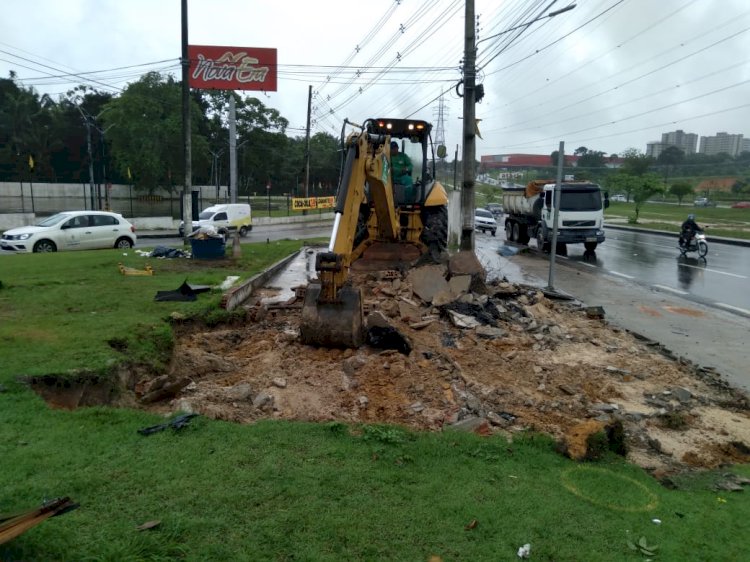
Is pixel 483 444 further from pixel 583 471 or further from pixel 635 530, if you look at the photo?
pixel 635 530

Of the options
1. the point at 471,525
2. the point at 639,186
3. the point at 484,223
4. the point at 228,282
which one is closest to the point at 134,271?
the point at 228,282

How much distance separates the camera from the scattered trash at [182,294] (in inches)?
397

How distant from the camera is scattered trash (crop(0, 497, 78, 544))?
2.92 meters

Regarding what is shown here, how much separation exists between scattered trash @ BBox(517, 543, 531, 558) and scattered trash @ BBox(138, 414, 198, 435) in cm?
286

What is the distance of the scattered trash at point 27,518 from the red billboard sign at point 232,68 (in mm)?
41463

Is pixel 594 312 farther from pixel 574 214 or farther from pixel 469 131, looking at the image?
pixel 574 214

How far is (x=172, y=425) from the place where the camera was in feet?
15.6

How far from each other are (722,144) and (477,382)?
8634 cm

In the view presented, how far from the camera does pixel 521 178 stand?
69.9 meters

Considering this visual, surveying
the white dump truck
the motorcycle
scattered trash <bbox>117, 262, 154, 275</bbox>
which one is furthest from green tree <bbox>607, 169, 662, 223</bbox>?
scattered trash <bbox>117, 262, 154, 275</bbox>

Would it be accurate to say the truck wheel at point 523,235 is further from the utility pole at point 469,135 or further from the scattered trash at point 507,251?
the utility pole at point 469,135

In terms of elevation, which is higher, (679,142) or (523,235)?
(679,142)

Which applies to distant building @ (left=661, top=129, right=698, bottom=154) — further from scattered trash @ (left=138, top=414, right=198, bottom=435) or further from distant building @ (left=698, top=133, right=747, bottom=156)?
scattered trash @ (left=138, top=414, right=198, bottom=435)

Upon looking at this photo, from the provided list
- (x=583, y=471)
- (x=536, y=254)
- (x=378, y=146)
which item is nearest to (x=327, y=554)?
(x=583, y=471)
